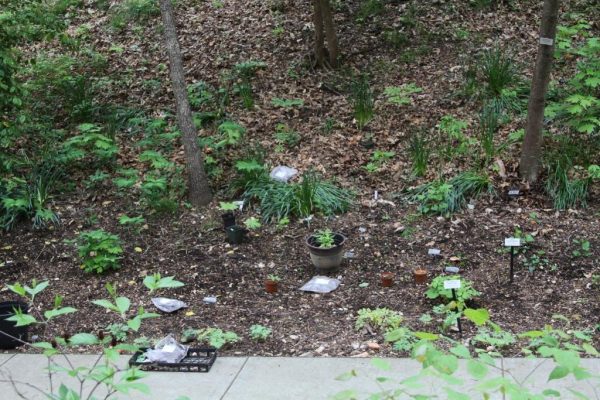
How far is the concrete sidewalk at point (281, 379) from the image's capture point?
3.96 metres

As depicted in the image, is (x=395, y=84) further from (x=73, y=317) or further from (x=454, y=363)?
(x=454, y=363)

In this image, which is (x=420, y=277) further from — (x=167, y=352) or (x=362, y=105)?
(x=362, y=105)

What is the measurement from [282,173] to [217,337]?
2817 mm

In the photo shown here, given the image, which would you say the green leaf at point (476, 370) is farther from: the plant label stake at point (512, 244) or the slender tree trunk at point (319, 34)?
the slender tree trunk at point (319, 34)

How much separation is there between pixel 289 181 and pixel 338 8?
4.46 metres

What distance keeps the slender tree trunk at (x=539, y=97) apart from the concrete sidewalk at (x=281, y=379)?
2728 millimetres

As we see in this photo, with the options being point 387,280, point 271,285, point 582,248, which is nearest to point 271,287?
point 271,285

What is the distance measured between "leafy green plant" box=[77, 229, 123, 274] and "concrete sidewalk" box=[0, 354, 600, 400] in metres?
1.47

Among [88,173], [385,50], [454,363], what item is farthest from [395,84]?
[454,363]

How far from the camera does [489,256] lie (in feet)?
18.7

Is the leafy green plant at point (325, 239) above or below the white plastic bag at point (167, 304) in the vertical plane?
above

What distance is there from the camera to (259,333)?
4766 mm

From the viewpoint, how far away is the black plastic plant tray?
436 cm

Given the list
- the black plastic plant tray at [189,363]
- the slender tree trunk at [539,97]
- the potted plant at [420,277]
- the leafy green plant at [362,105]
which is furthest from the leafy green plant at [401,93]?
the black plastic plant tray at [189,363]
